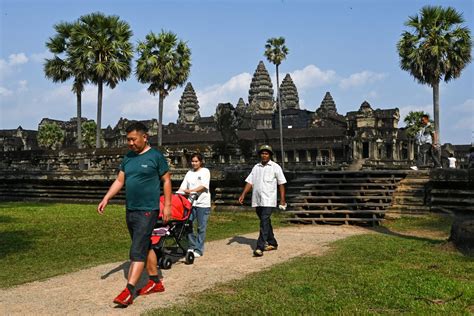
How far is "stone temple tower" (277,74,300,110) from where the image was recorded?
108m

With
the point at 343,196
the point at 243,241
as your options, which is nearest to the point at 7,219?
the point at 243,241

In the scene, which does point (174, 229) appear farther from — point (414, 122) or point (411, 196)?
point (414, 122)

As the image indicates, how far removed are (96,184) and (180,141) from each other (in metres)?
61.9

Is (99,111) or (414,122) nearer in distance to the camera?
(99,111)

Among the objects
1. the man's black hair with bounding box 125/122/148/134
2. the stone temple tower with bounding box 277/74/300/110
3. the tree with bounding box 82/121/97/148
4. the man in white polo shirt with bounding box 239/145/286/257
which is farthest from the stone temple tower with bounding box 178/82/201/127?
the man's black hair with bounding box 125/122/148/134

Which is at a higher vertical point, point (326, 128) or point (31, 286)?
point (326, 128)

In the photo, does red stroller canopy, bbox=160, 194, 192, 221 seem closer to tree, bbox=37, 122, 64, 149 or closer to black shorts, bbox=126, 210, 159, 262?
black shorts, bbox=126, 210, 159, 262

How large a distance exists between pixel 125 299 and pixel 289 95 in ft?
348

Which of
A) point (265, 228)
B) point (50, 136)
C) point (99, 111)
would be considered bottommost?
point (265, 228)

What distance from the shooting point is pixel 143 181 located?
547 cm

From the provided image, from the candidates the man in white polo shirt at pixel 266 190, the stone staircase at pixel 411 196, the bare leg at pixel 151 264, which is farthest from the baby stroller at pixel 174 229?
the stone staircase at pixel 411 196

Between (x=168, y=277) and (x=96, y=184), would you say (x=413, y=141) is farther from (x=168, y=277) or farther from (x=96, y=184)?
(x=168, y=277)

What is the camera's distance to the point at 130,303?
499 cm

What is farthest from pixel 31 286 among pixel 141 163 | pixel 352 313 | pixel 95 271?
pixel 352 313
